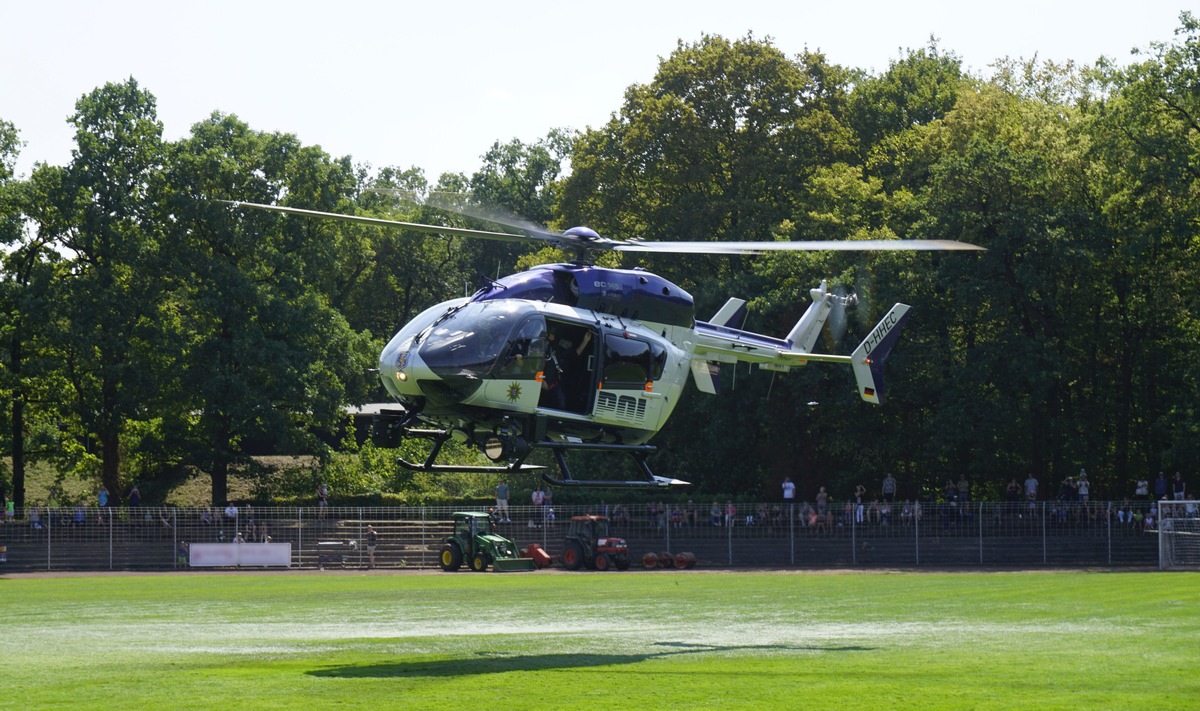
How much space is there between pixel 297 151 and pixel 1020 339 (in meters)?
31.3

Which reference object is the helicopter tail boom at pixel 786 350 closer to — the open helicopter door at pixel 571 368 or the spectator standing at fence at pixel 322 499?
the open helicopter door at pixel 571 368

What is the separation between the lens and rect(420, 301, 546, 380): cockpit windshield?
21422mm

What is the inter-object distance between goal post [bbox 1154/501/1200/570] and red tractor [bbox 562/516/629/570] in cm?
1630

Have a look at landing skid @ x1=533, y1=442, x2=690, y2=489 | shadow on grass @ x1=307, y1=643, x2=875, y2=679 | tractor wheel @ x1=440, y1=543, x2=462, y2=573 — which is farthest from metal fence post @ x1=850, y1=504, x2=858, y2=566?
shadow on grass @ x1=307, y1=643, x2=875, y2=679

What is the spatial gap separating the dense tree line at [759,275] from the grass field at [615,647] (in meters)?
21.4

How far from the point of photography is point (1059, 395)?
57.9m

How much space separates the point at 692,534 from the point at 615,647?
30.3 meters

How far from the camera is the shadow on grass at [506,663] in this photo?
17.4 metres

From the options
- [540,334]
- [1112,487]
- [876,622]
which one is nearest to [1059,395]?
[1112,487]

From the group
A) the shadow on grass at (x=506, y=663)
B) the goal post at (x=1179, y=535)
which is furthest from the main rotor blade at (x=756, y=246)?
the goal post at (x=1179, y=535)

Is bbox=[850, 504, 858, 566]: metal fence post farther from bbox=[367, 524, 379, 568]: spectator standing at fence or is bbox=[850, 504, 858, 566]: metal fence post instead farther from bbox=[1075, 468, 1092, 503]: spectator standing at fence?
bbox=[367, 524, 379, 568]: spectator standing at fence

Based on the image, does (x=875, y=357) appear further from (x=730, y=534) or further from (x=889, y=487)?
(x=889, y=487)

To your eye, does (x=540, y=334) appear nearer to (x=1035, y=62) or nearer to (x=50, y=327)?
Answer: (x=50, y=327)

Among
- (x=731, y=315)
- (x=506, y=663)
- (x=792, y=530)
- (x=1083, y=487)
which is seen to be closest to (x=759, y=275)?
(x=792, y=530)
